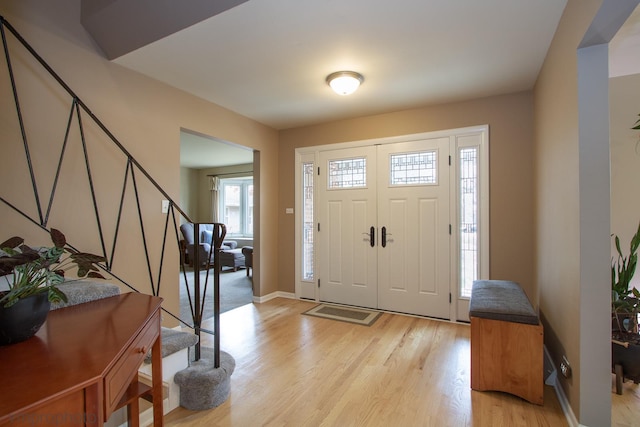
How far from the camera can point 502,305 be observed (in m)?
2.13

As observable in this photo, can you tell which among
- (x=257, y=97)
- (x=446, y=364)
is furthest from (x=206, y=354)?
(x=257, y=97)

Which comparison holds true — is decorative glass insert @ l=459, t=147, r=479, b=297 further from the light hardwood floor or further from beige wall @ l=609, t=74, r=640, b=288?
the light hardwood floor

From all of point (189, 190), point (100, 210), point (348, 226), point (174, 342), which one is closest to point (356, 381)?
point (174, 342)

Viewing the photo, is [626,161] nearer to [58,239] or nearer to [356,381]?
[356,381]

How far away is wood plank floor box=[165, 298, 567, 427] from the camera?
1839 millimetres

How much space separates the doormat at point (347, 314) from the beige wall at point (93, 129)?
167 centimetres

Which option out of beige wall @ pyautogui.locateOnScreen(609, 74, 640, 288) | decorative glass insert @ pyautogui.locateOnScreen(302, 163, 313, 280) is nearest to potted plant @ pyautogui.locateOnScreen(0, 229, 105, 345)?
decorative glass insert @ pyautogui.locateOnScreen(302, 163, 313, 280)

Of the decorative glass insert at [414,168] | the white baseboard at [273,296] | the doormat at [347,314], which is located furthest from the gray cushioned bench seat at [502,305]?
the white baseboard at [273,296]

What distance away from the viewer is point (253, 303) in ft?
13.9

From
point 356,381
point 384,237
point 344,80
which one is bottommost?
point 356,381

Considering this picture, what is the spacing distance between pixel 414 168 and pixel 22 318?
3.54 metres

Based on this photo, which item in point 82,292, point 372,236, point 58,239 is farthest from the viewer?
point 372,236

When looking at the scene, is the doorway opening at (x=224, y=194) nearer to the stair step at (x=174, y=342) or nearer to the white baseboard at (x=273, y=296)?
the white baseboard at (x=273, y=296)

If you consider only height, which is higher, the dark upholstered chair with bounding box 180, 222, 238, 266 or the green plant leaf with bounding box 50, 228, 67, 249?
the green plant leaf with bounding box 50, 228, 67, 249
